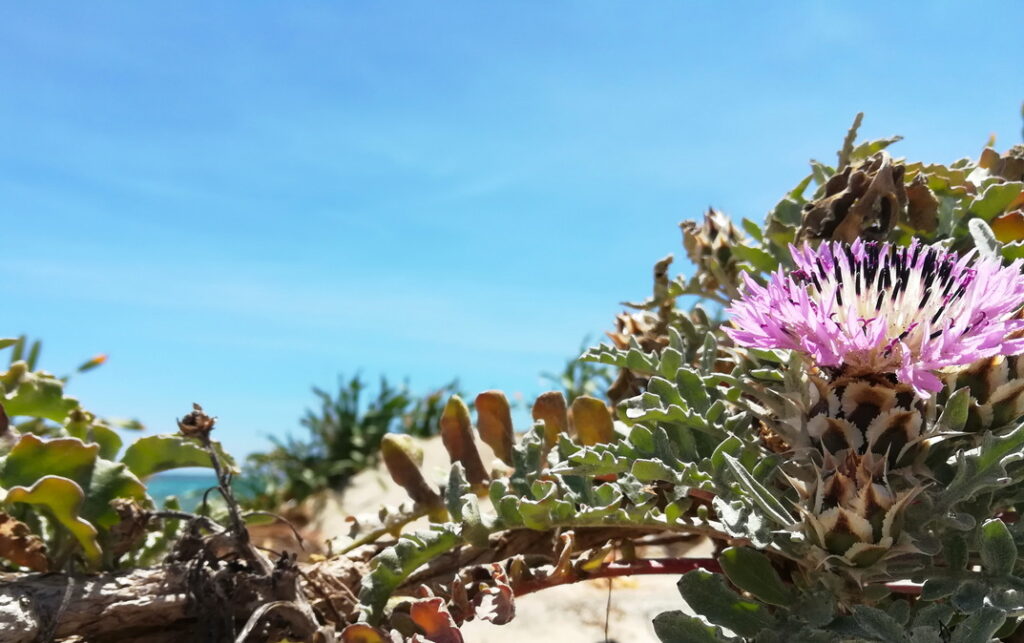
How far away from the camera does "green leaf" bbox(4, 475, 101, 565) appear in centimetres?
160

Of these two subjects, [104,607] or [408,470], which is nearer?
[104,607]

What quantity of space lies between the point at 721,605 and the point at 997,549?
427 millimetres

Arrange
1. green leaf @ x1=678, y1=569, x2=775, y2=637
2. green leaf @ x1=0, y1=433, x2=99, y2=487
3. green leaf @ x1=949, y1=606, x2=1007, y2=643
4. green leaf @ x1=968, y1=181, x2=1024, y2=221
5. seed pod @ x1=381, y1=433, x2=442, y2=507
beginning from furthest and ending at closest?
seed pod @ x1=381, y1=433, x2=442, y2=507
green leaf @ x1=968, y1=181, x2=1024, y2=221
green leaf @ x1=0, y1=433, x2=99, y2=487
green leaf @ x1=678, y1=569, x2=775, y2=637
green leaf @ x1=949, y1=606, x2=1007, y2=643

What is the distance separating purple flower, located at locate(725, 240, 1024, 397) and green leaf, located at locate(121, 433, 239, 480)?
4.01 feet

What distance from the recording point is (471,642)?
2248 millimetres

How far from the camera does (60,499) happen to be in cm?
165

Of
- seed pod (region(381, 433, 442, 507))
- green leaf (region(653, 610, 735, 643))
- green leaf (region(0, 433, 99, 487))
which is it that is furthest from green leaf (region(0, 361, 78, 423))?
green leaf (region(653, 610, 735, 643))

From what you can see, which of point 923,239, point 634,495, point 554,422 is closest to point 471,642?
point 554,422

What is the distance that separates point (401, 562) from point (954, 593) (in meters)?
0.92

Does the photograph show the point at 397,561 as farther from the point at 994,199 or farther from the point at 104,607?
the point at 994,199

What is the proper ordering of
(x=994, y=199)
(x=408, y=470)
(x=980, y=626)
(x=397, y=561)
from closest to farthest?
1. (x=980, y=626)
2. (x=397, y=561)
3. (x=994, y=199)
4. (x=408, y=470)

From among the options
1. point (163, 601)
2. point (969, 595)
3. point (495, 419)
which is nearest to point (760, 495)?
point (969, 595)

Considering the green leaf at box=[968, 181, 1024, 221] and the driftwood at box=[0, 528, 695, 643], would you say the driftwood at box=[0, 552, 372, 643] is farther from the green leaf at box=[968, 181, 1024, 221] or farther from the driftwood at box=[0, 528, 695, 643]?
the green leaf at box=[968, 181, 1024, 221]

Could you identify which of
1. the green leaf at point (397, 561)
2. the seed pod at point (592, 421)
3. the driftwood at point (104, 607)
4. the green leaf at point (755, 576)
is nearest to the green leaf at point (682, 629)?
the green leaf at point (755, 576)
